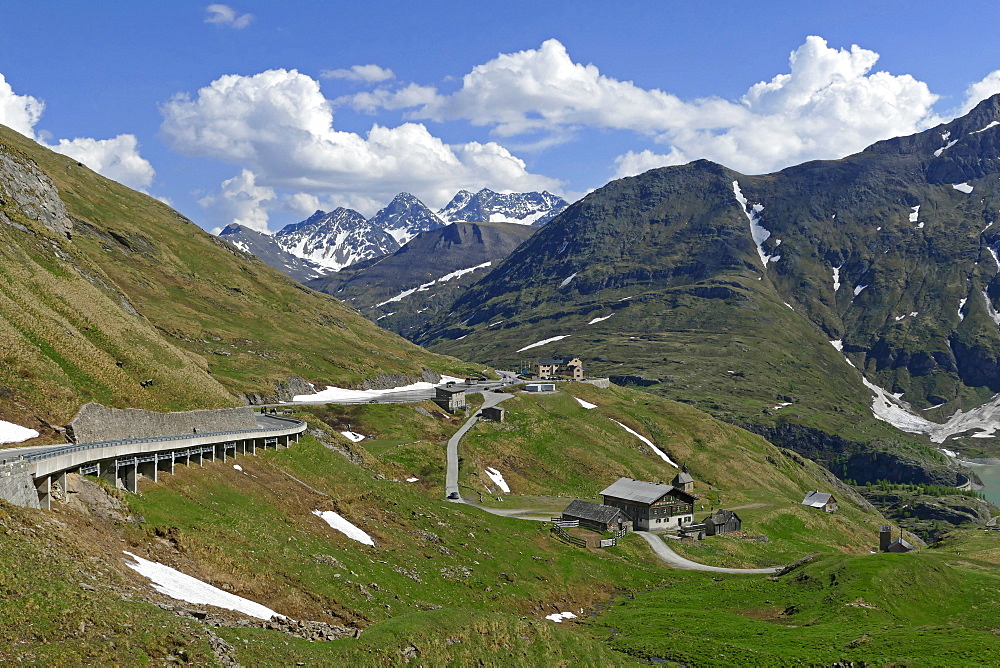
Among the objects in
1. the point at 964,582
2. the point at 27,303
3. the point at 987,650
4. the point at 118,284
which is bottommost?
the point at 964,582

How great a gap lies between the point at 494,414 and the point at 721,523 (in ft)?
187

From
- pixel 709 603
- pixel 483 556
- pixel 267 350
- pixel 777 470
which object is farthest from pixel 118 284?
pixel 777 470

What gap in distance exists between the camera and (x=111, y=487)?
4172 cm

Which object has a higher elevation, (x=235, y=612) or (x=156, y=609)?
(x=156, y=609)

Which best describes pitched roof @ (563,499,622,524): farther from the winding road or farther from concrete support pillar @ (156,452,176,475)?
concrete support pillar @ (156,452,176,475)

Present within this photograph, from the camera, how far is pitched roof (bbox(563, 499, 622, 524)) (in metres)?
103

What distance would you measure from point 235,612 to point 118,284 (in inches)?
6174

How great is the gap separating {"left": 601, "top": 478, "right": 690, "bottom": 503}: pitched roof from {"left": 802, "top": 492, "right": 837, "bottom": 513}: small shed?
2476 inches

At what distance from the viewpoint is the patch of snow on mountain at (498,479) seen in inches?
4889

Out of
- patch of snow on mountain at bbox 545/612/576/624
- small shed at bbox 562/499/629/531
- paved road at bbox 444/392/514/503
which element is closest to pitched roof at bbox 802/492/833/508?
paved road at bbox 444/392/514/503

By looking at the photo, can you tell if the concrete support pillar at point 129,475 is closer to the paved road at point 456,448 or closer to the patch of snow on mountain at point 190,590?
the patch of snow on mountain at point 190,590

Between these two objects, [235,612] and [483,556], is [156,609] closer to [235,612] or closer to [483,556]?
[235,612]

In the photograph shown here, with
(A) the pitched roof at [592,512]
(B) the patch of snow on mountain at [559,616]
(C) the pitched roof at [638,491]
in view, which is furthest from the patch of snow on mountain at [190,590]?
(C) the pitched roof at [638,491]

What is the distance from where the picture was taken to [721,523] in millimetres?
114750
